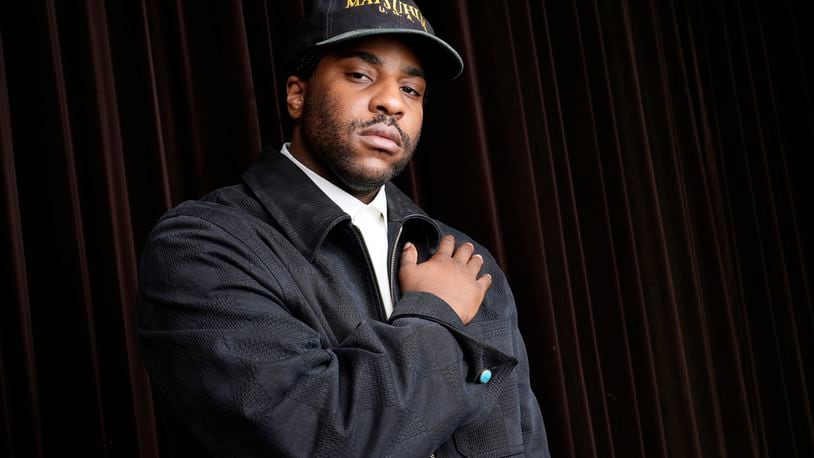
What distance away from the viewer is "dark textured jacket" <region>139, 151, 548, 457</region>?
92cm

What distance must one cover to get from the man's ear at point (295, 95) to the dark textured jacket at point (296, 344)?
0.21m

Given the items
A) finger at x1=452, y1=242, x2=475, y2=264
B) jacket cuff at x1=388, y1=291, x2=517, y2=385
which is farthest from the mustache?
jacket cuff at x1=388, y1=291, x2=517, y2=385

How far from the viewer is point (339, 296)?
1133mm

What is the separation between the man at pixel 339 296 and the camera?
0.93m

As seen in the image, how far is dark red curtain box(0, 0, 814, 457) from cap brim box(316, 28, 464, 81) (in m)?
0.41

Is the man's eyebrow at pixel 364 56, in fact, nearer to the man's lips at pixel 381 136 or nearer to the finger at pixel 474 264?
the man's lips at pixel 381 136

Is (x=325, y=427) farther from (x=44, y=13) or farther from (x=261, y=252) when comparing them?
(x=44, y=13)

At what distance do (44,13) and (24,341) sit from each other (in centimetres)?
55

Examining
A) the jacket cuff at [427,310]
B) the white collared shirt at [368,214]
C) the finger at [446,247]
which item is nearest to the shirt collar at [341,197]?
the white collared shirt at [368,214]

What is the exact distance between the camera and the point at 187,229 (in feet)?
3.45

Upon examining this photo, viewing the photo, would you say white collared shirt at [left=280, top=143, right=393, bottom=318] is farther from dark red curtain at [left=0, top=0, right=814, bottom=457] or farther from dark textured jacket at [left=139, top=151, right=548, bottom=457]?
dark red curtain at [left=0, top=0, right=814, bottom=457]

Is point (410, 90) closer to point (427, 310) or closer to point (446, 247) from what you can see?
point (446, 247)

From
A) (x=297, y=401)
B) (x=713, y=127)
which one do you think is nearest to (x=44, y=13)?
(x=297, y=401)

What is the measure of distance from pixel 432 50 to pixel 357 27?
0.15m
